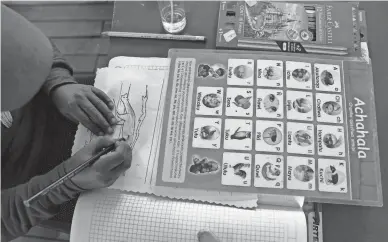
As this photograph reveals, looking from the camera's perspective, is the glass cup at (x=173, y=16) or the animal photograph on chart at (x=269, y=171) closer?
the animal photograph on chart at (x=269, y=171)

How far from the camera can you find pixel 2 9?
403 mm

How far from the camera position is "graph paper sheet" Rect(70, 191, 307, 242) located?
→ 0.53 meters

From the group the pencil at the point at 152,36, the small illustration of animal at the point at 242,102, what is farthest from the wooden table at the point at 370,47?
the small illustration of animal at the point at 242,102

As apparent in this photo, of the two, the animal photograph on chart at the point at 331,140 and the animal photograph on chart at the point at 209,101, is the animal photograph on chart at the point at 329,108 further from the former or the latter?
the animal photograph on chart at the point at 209,101

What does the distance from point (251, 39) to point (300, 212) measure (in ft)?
0.89

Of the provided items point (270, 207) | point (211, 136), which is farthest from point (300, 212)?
point (211, 136)

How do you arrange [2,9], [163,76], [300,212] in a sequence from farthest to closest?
[163,76]
[300,212]
[2,9]

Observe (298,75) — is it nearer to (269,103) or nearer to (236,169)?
(269,103)

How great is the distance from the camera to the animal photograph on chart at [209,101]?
2.00 ft

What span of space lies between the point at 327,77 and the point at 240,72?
0.13 metres

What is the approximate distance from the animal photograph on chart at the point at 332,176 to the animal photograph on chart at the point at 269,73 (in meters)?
0.13

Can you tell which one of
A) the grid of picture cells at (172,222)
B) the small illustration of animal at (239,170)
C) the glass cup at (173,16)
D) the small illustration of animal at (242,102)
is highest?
the glass cup at (173,16)

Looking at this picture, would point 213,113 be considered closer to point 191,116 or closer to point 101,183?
point 191,116

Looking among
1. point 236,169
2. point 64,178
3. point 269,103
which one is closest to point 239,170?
point 236,169
